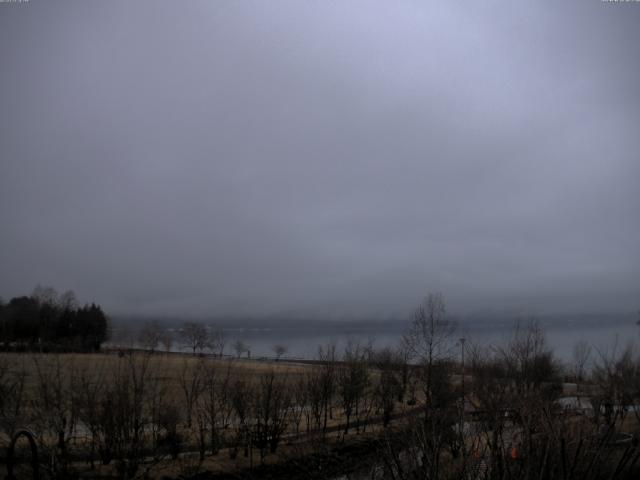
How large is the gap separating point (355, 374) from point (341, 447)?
6.78 metres

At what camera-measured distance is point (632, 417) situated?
3459 cm

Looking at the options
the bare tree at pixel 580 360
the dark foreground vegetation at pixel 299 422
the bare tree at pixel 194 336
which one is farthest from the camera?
the bare tree at pixel 194 336

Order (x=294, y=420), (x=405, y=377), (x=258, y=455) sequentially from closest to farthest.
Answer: (x=258, y=455) < (x=294, y=420) < (x=405, y=377)

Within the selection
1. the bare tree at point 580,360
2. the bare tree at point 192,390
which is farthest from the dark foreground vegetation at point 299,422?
the bare tree at point 580,360

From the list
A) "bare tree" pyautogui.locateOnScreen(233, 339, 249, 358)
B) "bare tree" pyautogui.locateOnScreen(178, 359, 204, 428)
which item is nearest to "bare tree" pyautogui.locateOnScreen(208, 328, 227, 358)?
"bare tree" pyautogui.locateOnScreen(233, 339, 249, 358)

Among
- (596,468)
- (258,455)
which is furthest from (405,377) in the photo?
(596,468)

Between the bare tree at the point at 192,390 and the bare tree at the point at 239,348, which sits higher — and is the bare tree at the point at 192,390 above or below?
above

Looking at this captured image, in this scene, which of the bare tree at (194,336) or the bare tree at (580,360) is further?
the bare tree at (194,336)

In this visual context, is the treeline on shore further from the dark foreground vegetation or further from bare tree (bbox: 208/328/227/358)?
the dark foreground vegetation

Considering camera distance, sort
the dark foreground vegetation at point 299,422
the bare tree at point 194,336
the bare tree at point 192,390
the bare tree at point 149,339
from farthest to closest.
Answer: the bare tree at point 194,336
the bare tree at point 149,339
the bare tree at point 192,390
the dark foreground vegetation at point 299,422

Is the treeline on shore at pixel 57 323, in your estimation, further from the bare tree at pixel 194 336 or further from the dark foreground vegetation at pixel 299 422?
the dark foreground vegetation at pixel 299 422

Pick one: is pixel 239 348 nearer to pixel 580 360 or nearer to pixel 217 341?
pixel 217 341

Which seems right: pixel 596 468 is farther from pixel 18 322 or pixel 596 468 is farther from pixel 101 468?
pixel 18 322

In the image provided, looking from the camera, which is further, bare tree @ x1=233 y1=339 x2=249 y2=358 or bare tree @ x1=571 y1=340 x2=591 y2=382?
bare tree @ x1=233 y1=339 x2=249 y2=358
